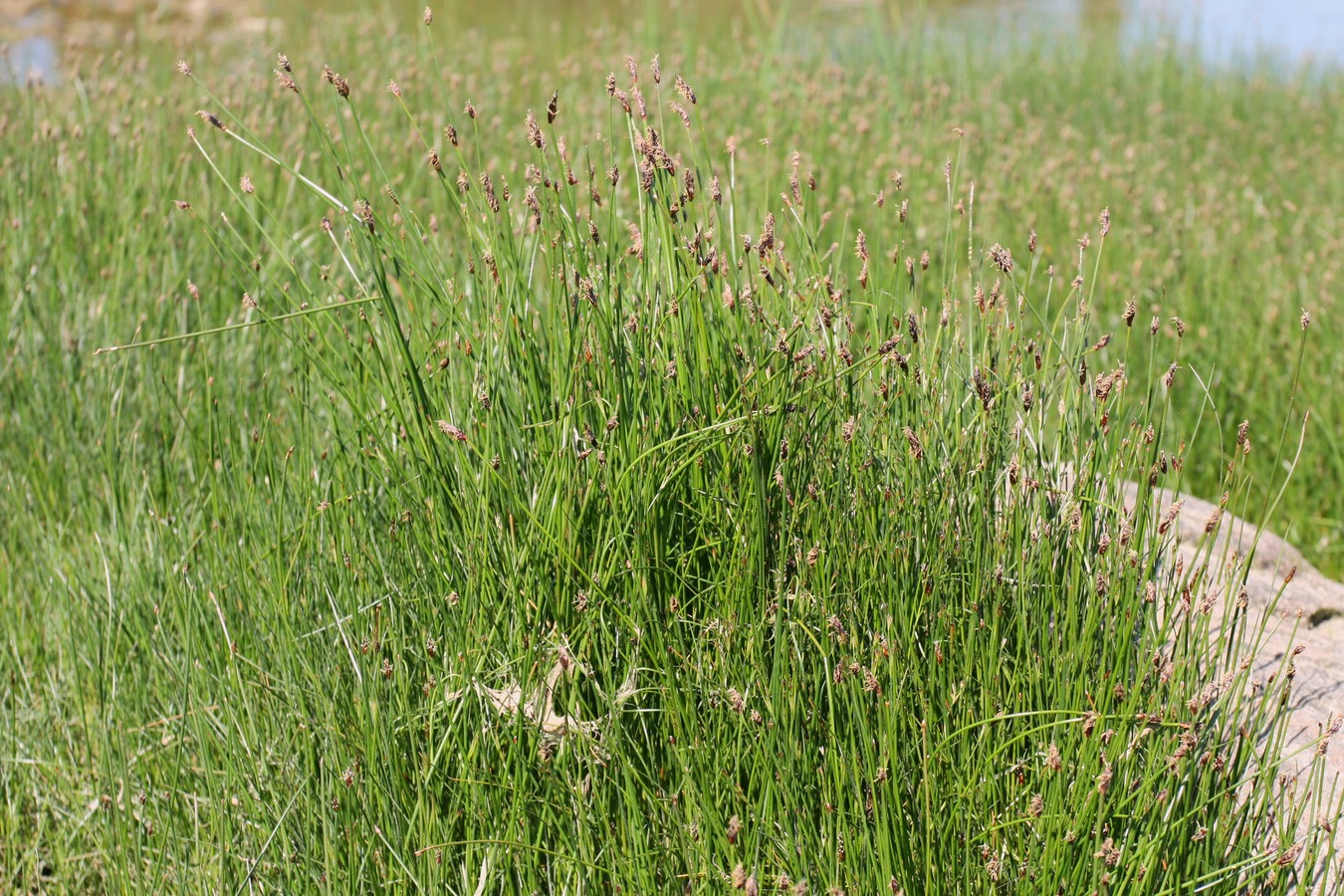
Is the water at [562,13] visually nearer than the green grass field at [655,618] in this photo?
No

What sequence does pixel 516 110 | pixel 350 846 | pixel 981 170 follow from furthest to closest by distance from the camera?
pixel 516 110 < pixel 981 170 < pixel 350 846

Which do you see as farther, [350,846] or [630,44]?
[630,44]

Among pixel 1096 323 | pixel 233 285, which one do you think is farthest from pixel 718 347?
pixel 1096 323

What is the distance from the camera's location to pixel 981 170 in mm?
5426

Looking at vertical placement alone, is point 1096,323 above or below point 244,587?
below

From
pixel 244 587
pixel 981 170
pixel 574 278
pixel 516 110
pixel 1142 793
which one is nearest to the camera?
pixel 1142 793

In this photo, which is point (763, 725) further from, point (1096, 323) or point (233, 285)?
point (1096, 323)

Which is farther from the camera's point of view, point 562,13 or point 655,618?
point 562,13

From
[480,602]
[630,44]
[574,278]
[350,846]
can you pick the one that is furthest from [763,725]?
[630,44]

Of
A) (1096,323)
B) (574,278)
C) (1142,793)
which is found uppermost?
(574,278)

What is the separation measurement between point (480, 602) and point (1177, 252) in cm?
354

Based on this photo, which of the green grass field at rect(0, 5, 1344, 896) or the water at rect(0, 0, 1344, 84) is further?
the water at rect(0, 0, 1344, 84)

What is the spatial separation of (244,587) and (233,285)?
189 centimetres

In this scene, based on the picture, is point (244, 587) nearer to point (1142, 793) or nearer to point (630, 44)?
point (1142, 793)
